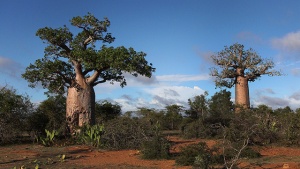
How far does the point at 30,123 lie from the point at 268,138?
9356mm

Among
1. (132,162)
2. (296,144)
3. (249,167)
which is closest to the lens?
(249,167)

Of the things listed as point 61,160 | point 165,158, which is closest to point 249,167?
point 165,158

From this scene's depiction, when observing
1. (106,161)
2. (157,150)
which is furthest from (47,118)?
(157,150)

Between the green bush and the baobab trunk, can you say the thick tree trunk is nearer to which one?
the baobab trunk

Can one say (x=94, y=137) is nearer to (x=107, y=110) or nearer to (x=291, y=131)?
(x=291, y=131)

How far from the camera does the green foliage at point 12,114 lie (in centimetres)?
1382

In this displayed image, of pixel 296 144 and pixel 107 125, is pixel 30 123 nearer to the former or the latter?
pixel 107 125

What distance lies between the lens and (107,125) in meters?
12.4

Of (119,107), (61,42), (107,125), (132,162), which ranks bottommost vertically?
(132,162)

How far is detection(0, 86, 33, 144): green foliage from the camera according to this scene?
13820 millimetres

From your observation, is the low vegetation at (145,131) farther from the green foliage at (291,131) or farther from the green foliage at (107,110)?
the green foliage at (107,110)

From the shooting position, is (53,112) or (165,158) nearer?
(165,158)

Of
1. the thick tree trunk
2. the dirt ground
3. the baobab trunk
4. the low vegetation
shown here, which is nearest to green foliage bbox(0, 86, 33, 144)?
the low vegetation

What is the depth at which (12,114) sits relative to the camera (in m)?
14.4
